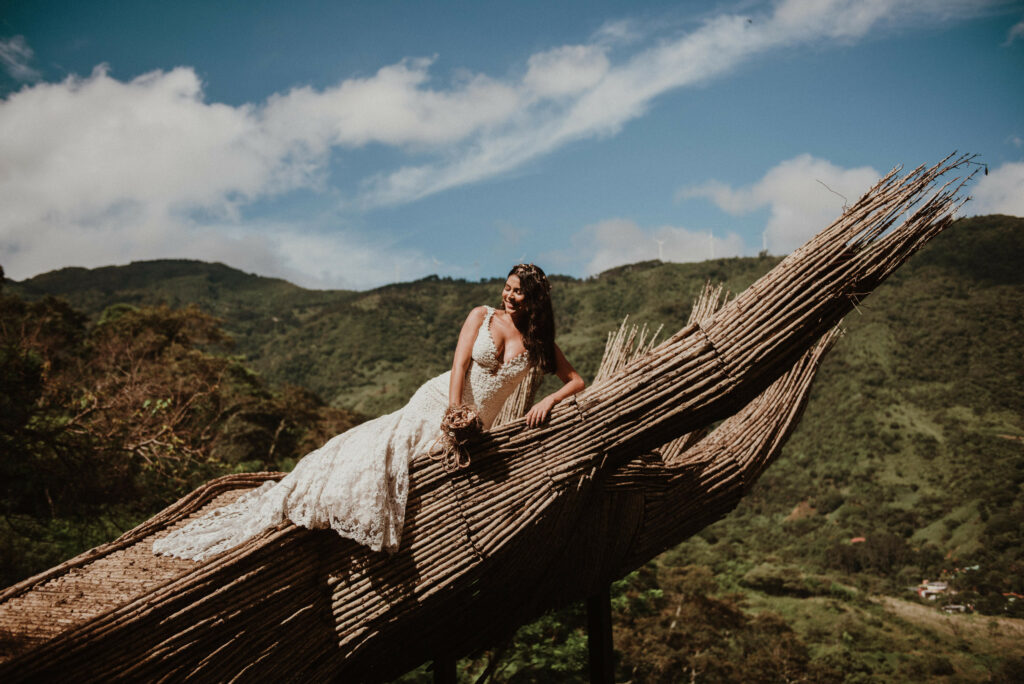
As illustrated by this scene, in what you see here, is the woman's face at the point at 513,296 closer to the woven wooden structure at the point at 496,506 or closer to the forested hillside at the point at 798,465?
the woven wooden structure at the point at 496,506

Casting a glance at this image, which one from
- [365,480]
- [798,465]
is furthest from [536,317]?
[798,465]

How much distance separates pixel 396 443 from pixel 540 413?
29.5 inches

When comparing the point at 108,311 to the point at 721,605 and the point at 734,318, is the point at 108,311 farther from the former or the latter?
the point at 734,318

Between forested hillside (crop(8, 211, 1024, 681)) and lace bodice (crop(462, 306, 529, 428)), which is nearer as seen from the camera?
lace bodice (crop(462, 306, 529, 428))

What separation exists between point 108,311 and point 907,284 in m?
36.5

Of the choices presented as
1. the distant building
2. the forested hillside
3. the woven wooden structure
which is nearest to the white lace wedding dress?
the woven wooden structure

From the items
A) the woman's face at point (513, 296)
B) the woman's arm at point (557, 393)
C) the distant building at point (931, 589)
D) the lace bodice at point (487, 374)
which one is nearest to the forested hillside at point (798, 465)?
the distant building at point (931, 589)

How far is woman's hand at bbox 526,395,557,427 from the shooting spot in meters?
3.15

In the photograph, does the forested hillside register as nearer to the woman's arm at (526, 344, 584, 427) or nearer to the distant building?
the distant building

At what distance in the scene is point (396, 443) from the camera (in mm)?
3195

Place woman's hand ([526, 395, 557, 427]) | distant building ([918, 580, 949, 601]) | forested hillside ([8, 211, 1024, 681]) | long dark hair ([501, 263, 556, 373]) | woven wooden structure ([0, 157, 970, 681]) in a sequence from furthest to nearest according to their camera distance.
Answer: distant building ([918, 580, 949, 601]), forested hillside ([8, 211, 1024, 681]), long dark hair ([501, 263, 556, 373]), woman's hand ([526, 395, 557, 427]), woven wooden structure ([0, 157, 970, 681])

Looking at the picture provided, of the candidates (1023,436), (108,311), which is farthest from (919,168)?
(108,311)

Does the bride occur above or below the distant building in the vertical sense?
above

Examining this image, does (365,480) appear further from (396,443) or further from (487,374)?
(487,374)
